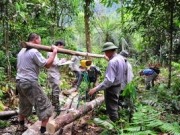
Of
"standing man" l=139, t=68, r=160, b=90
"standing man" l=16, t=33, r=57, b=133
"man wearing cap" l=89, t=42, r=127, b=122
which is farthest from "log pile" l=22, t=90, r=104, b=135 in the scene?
"standing man" l=139, t=68, r=160, b=90

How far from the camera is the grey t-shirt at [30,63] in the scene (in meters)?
6.07

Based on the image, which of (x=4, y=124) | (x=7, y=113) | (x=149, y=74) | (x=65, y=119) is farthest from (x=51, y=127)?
(x=149, y=74)

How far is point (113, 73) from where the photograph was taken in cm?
637

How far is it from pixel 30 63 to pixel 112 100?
1.94 meters

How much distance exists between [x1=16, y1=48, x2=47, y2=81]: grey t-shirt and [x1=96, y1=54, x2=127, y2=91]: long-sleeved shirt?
1300 millimetres

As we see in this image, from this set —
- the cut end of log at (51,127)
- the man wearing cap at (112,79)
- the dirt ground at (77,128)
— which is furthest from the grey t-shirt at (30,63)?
the dirt ground at (77,128)

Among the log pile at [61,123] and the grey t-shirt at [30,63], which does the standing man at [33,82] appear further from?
the log pile at [61,123]

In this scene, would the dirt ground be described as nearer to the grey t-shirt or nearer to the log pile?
the log pile

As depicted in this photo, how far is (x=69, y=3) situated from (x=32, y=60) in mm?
9851

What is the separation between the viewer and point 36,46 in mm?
6273

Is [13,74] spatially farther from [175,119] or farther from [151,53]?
[151,53]

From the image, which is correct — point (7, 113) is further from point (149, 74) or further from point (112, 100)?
point (149, 74)

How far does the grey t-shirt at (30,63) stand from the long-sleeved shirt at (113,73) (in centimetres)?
130

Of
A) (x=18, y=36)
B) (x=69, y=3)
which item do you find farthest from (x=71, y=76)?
(x=18, y=36)
